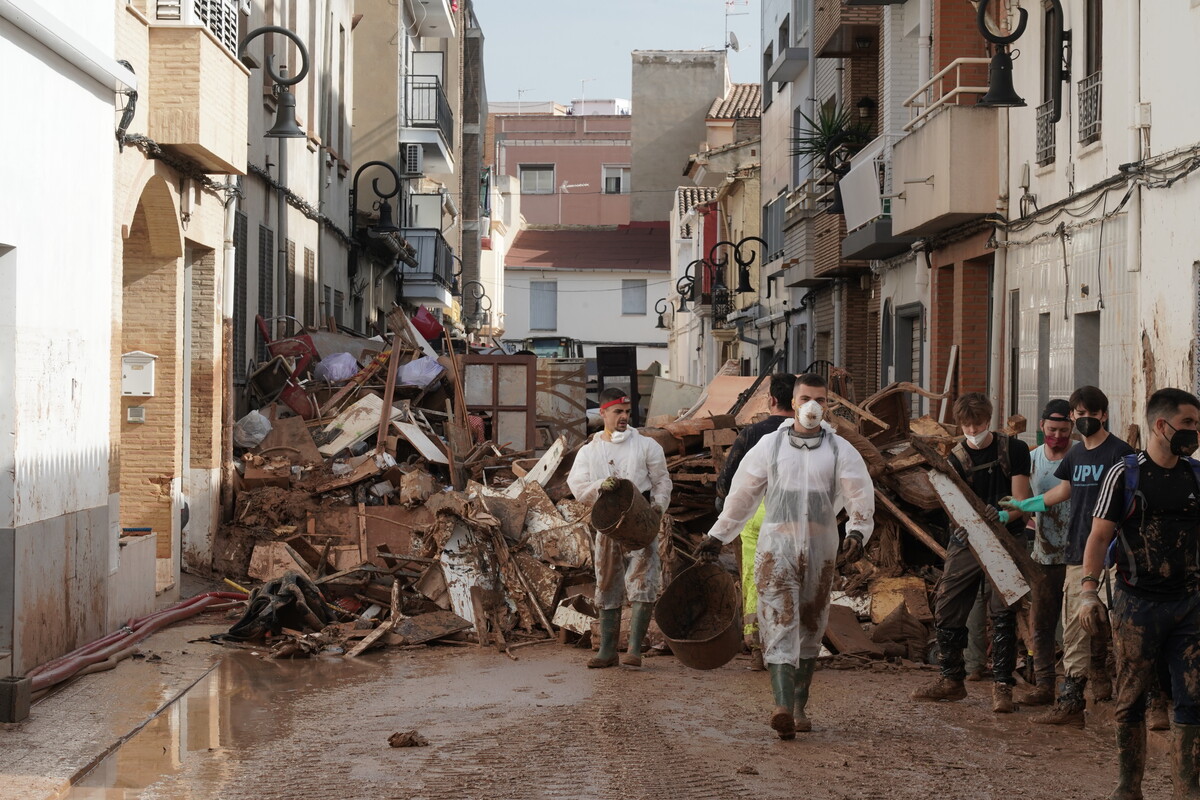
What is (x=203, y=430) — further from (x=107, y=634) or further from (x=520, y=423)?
(x=520, y=423)

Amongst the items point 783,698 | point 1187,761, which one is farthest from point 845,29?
point 1187,761

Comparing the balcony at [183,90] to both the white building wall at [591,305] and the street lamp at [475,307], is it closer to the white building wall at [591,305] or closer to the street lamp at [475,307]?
the street lamp at [475,307]

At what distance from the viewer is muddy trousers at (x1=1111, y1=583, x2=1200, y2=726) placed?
6.55 m

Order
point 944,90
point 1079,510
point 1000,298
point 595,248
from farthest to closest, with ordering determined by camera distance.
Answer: point 595,248
point 944,90
point 1000,298
point 1079,510

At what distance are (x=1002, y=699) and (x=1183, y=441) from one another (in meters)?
3.09

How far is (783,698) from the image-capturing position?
8312 mm

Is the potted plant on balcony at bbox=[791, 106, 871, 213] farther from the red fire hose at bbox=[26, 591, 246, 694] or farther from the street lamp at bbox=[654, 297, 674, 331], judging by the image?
the street lamp at bbox=[654, 297, 674, 331]

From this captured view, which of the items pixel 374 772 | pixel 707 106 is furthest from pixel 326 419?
pixel 707 106

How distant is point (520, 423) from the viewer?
2061 centimetres

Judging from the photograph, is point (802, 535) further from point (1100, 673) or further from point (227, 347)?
point (227, 347)

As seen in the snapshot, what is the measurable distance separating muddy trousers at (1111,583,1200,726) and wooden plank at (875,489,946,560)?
5587 millimetres

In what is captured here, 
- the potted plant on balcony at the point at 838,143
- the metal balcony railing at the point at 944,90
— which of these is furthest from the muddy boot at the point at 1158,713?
the potted plant on balcony at the point at 838,143

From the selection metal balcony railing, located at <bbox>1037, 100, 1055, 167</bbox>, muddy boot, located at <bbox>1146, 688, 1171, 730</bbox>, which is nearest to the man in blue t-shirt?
muddy boot, located at <bbox>1146, 688, 1171, 730</bbox>

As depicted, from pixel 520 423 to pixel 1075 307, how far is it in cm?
852
